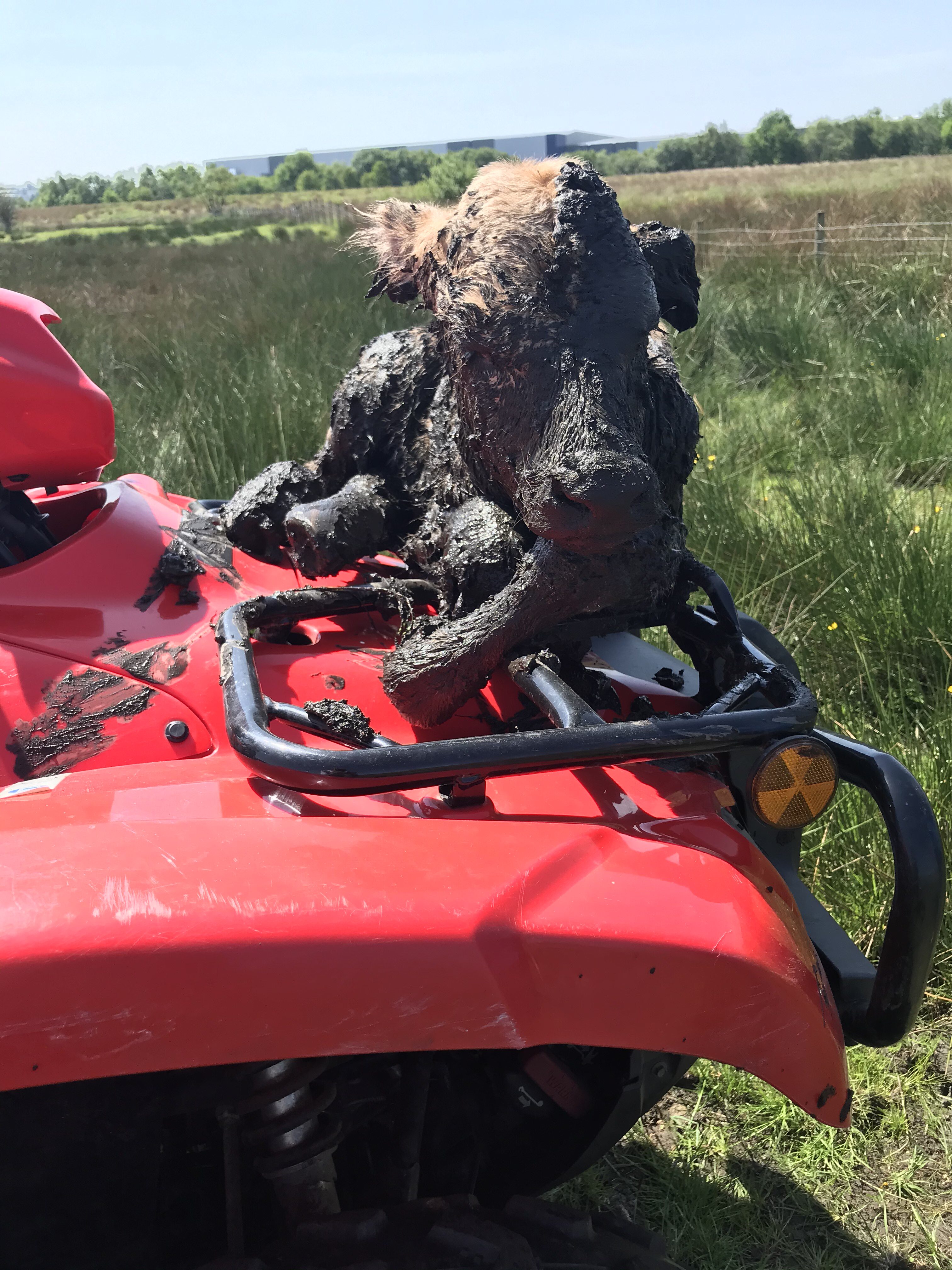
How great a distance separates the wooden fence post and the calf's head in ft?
31.2

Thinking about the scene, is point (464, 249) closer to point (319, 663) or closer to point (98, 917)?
point (319, 663)

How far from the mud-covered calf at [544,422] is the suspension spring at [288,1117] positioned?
52 centimetres

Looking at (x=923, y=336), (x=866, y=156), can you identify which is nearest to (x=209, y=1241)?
(x=923, y=336)

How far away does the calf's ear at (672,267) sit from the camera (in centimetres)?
163

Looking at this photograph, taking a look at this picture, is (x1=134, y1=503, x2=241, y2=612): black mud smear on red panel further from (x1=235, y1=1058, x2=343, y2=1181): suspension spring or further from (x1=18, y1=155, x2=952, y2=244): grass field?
(x1=235, y1=1058, x2=343, y2=1181): suspension spring

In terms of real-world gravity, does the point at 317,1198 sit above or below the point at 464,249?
below

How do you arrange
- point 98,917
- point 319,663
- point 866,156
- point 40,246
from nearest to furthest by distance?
point 98,917, point 319,663, point 40,246, point 866,156

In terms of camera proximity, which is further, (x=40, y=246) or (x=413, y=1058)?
(x=40, y=246)

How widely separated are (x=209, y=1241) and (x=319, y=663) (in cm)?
84

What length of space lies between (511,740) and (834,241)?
10.9 meters

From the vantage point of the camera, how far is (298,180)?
33.2m

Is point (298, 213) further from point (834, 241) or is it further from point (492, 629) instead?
point (492, 629)

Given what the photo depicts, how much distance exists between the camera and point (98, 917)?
1.01 metres

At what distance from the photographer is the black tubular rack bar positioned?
4.02ft
